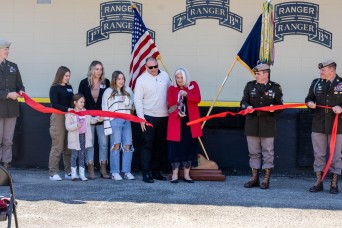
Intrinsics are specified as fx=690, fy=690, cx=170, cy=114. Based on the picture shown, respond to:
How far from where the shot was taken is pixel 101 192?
29.3 feet

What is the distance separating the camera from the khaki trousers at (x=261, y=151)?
9484mm

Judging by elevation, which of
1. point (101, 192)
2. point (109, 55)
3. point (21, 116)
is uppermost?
point (109, 55)

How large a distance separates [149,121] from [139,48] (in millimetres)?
1193

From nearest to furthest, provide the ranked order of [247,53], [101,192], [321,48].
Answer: [101,192], [247,53], [321,48]

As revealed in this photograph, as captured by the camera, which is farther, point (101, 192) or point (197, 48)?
point (197, 48)

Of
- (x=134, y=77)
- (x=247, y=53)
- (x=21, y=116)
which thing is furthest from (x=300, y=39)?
(x=21, y=116)

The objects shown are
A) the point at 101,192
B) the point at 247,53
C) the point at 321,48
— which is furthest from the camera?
the point at 321,48

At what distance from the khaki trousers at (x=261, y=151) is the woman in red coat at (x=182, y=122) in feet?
2.59

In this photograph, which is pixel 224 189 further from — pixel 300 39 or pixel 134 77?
pixel 300 39

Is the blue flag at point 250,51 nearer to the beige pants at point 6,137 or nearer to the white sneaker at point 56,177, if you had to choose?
the white sneaker at point 56,177

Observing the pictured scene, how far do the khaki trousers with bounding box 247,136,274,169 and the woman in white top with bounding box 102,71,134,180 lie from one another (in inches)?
70.1

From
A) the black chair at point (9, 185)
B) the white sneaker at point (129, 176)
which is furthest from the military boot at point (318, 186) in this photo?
the black chair at point (9, 185)

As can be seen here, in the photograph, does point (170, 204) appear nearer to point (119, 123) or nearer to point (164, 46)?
point (119, 123)

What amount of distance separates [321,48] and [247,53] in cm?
147
